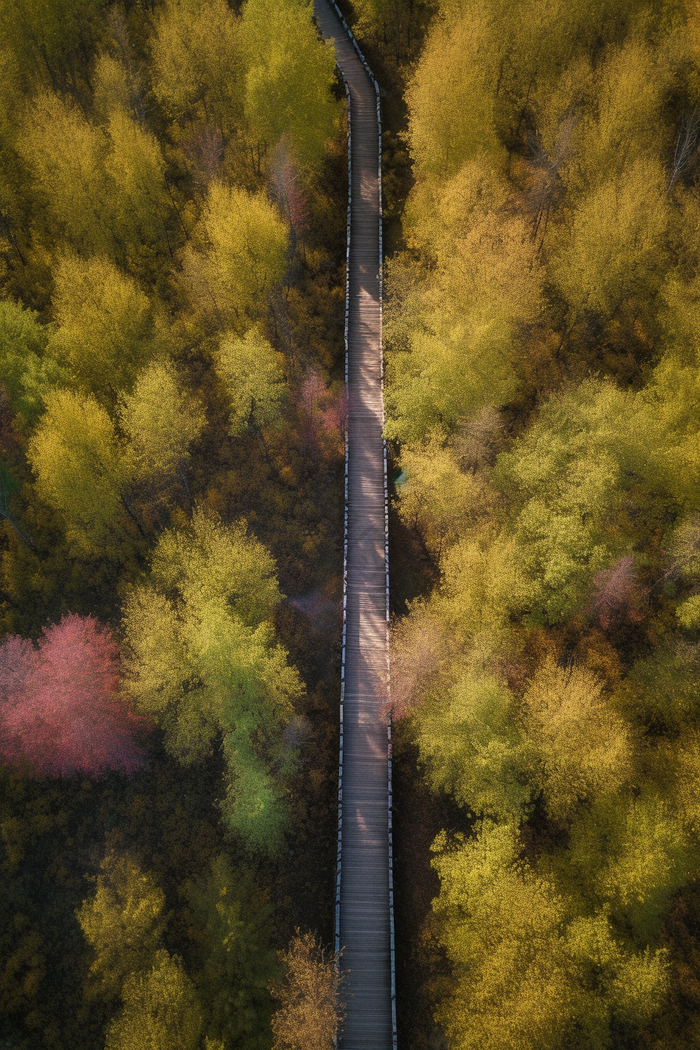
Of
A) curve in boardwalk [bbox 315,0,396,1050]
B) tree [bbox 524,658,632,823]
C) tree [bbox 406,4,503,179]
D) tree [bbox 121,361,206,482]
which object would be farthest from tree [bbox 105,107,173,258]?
tree [bbox 524,658,632,823]

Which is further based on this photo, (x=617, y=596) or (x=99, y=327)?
(x=99, y=327)

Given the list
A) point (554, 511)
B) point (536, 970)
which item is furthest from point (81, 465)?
point (536, 970)

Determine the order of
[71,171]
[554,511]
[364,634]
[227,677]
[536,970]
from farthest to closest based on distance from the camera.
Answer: [71,171], [364,634], [554,511], [227,677], [536,970]

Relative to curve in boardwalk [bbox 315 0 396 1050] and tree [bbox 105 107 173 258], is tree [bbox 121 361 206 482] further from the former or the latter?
tree [bbox 105 107 173 258]

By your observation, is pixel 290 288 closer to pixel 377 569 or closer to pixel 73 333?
pixel 73 333

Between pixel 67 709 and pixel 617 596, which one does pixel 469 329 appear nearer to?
pixel 617 596

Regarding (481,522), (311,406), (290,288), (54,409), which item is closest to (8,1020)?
(54,409)

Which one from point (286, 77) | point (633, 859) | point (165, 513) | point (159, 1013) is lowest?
point (159, 1013)
